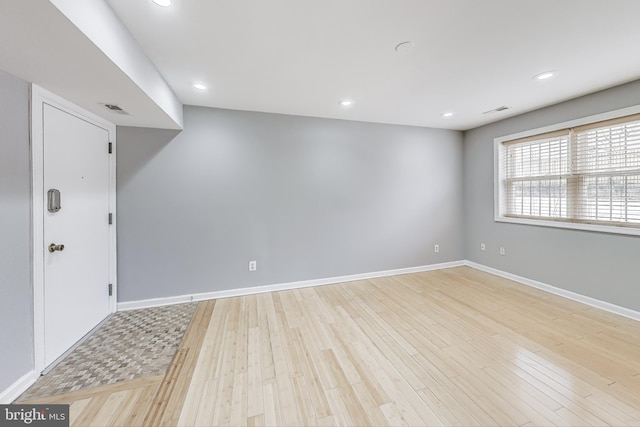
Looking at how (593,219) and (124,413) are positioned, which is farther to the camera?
(593,219)

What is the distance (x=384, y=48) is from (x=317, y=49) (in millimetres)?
528

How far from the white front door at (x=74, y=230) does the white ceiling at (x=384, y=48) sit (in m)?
0.97

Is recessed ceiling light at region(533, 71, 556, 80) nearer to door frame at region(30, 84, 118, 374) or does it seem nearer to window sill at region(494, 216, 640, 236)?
window sill at region(494, 216, 640, 236)

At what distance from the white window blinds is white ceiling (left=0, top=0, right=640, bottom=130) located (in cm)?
54

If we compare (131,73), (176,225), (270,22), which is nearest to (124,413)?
(176,225)

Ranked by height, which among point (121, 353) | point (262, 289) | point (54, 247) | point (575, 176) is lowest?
point (121, 353)

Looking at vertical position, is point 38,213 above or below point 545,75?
below

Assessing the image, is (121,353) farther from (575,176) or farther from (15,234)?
(575,176)

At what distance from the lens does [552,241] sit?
312 cm

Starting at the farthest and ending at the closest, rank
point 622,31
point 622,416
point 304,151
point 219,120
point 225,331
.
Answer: point 304,151 < point 219,120 < point 225,331 < point 622,31 < point 622,416

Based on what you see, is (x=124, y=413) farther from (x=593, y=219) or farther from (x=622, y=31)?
(x=593, y=219)

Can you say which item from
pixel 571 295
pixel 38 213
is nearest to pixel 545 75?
pixel 571 295

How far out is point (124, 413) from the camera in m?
1.41

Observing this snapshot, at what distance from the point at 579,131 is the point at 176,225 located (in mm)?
5075
